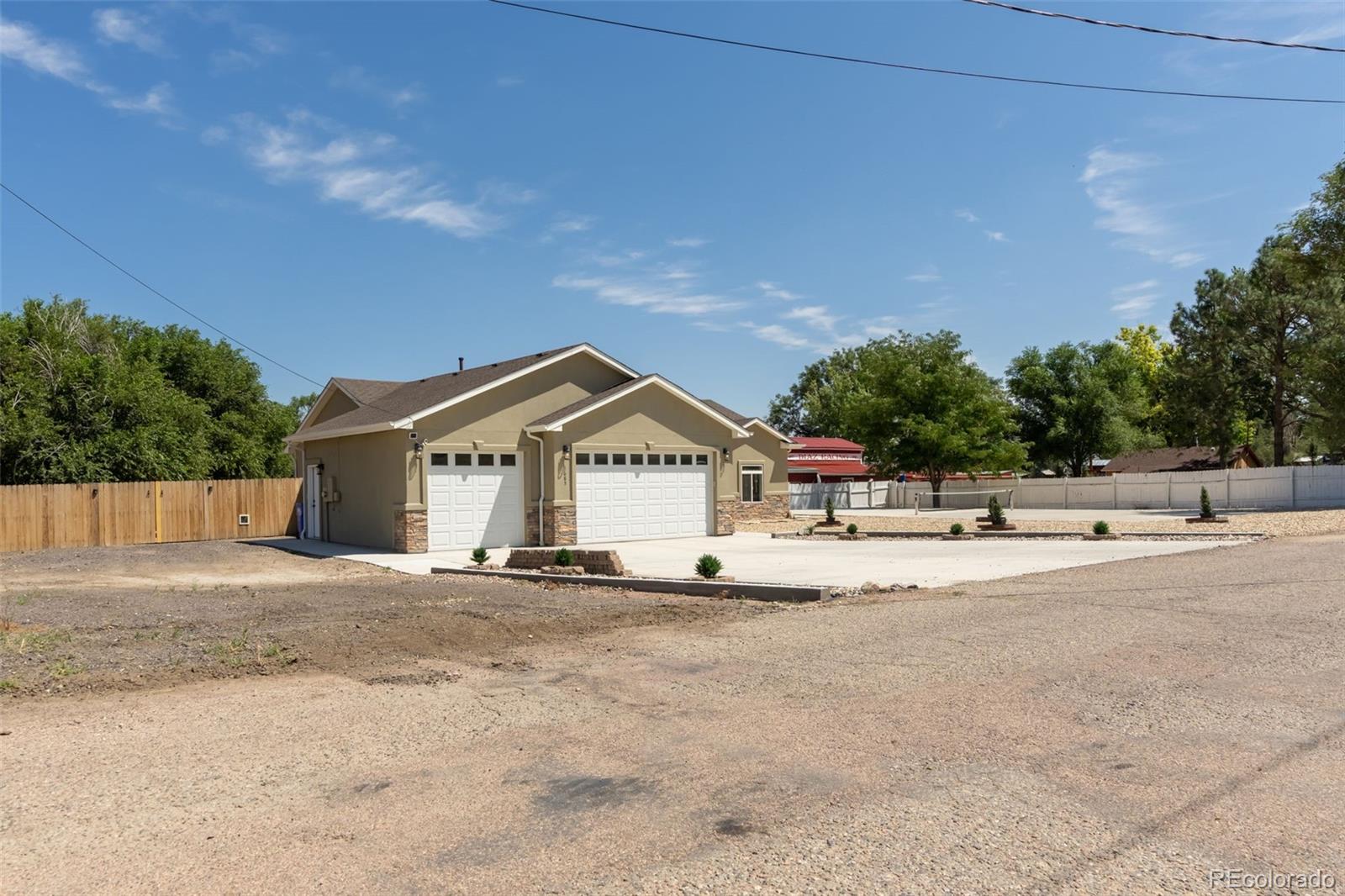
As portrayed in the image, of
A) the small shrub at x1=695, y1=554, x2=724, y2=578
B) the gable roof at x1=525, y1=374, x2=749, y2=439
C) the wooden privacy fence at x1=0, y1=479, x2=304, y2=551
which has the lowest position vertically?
the small shrub at x1=695, y1=554, x2=724, y2=578

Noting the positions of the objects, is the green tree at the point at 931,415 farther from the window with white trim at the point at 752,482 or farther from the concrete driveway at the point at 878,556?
the concrete driveway at the point at 878,556

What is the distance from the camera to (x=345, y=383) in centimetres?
2775

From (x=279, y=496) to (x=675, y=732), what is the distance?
86.9 feet

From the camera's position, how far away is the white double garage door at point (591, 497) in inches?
838

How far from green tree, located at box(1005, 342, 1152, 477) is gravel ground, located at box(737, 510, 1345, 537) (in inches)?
1018

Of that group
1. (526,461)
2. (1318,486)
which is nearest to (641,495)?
(526,461)

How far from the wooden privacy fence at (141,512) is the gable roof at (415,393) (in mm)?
2762

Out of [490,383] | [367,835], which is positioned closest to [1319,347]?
[490,383]

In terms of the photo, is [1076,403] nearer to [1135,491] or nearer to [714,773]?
[1135,491]

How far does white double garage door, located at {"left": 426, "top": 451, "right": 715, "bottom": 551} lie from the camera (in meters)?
21.3

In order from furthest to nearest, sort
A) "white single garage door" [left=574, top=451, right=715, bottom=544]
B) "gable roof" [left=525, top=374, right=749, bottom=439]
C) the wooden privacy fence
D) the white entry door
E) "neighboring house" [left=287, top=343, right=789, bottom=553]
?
the white entry door → the wooden privacy fence → "white single garage door" [left=574, top=451, right=715, bottom=544] → "gable roof" [left=525, top=374, right=749, bottom=439] → "neighboring house" [left=287, top=343, right=789, bottom=553]

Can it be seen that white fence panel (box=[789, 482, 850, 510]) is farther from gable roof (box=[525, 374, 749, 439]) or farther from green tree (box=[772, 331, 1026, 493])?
gable roof (box=[525, 374, 749, 439])

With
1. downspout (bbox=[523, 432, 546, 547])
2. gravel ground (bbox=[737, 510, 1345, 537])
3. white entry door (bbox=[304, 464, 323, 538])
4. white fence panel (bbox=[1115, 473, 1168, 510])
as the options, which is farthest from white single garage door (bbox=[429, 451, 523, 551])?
white fence panel (bbox=[1115, 473, 1168, 510])

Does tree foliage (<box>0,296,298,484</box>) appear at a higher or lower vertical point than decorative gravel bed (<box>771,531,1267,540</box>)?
higher
